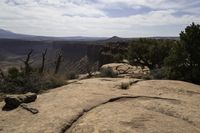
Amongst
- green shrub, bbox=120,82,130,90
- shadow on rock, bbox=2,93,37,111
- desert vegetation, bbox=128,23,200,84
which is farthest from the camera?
desert vegetation, bbox=128,23,200,84

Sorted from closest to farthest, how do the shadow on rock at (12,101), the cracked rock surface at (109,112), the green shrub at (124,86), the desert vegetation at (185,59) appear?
the cracked rock surface at (109,112), the shadow on rock at (12,101), the green shrub at (124,86), the desert vegetation at (185,59)

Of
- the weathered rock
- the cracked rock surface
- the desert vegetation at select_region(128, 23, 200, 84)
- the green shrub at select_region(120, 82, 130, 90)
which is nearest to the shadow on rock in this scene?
the weathered rock

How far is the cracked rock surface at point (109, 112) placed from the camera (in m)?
5.51

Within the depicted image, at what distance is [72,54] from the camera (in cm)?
13600

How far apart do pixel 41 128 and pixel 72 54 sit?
13106cm

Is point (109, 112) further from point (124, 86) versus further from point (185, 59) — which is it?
point (185, 59)

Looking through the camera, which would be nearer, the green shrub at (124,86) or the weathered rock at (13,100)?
the weathered rock at (13,100)

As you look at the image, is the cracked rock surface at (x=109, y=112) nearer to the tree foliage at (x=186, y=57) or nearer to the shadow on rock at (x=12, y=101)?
→ the shadow on rock at (x=12, y=101)

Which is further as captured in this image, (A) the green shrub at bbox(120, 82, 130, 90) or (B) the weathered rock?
(A) the green shrub at bbox(120, 82, 130, 90)

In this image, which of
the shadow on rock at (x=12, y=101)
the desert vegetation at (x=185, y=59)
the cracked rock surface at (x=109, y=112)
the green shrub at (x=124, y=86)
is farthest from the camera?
the desert vegetation at (x=185, y=59)

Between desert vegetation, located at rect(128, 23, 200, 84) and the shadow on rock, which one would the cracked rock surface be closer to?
the shadow on rock

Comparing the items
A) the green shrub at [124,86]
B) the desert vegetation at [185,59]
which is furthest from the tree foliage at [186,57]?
the green shrub at [124,86]

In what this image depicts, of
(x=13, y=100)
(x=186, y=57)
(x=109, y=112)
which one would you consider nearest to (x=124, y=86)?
(x=109, y=112)

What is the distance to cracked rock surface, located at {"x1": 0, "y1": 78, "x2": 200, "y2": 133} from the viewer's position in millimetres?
5508
